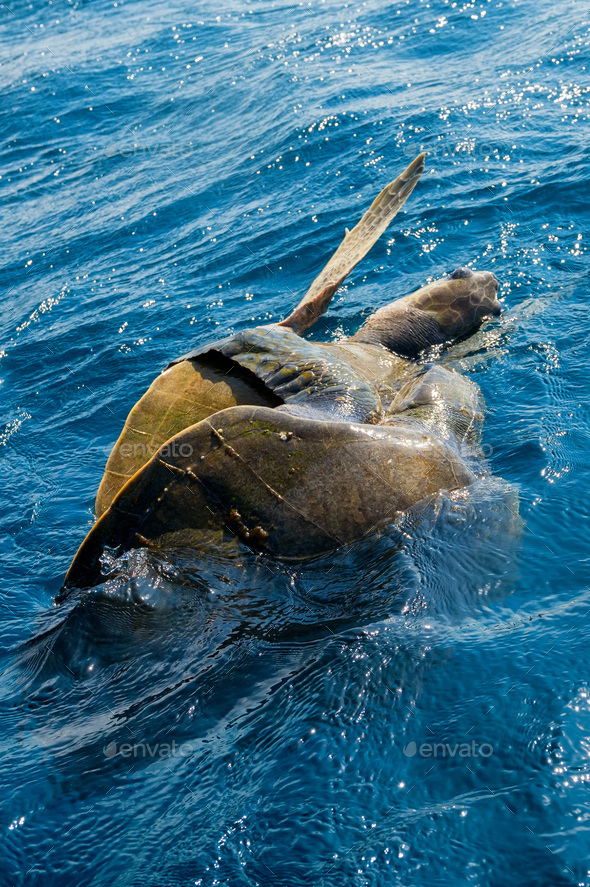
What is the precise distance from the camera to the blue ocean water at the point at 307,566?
3160 mm

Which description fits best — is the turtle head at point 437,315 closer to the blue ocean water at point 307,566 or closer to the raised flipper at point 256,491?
the blue ocean water at point 307,566

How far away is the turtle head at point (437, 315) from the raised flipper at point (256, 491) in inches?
117

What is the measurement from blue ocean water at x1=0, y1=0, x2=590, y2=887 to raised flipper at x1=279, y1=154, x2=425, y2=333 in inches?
23.8

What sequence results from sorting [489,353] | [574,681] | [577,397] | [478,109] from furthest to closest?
[478,109] < [489,353] < [577,397] < [574,681]

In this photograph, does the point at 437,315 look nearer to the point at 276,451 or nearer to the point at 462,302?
the point at 462,302

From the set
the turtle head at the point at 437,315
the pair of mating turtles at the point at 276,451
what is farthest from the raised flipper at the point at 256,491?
the turtle head at the point at 437,315

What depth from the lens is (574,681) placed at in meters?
3.50

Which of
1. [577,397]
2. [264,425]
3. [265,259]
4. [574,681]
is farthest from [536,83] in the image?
[574,681]

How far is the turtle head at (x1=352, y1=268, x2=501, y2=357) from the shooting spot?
23.3 ft

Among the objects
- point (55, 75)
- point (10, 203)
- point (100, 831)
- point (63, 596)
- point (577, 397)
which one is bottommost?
point (577, 397)

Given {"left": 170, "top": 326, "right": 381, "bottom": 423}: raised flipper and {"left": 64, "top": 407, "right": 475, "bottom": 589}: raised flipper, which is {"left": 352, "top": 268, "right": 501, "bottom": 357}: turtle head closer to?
{"left": 170, "top": 326, "right": 381, "bottom": 423}: raised flipper

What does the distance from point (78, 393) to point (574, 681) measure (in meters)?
5.43

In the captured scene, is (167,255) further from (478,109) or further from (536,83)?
(536,83)

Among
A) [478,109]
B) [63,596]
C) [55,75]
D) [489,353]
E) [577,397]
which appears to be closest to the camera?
[63,596]
